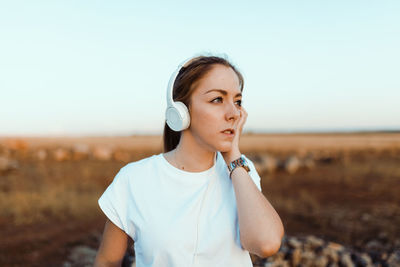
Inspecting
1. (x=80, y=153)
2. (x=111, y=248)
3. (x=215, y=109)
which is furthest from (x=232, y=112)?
(x=80, y=153)

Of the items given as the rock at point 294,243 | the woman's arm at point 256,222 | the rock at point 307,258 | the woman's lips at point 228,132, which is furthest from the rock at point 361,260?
the woman's lips at point 228,132

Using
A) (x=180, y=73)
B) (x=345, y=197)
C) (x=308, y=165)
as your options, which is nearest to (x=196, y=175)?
(x=180, y=73)

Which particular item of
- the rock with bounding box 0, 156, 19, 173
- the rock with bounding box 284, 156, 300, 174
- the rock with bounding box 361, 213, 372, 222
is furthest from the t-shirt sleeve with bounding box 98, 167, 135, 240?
the rock with bounding box 0, 156, 19, 173

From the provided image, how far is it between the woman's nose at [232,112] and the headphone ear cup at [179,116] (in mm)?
270

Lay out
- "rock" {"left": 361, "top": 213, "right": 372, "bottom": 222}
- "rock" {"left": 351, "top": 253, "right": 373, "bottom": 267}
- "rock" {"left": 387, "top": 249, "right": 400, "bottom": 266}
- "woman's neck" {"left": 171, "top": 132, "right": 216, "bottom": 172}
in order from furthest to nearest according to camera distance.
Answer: "rock" {"left": 361, "top": 213, "right": 372, "bottom": 222} → "rock" {"left": 387, "top": 249, "right": 400, "bottom": 266} → "rock" {"left": 351, "top": 253, "right": 373, "bottom": 267} → "woman's neck" {"left": 171, "top": 132, "right": 216, "bottom": 172}

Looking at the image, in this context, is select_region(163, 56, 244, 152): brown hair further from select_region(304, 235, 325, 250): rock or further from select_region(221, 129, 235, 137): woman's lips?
select_region(304, 235, 325, 250): rock

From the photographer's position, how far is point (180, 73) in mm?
2412

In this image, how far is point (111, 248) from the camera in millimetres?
2281

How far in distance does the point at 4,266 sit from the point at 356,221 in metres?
8.08

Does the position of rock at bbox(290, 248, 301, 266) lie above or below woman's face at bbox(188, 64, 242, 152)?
below

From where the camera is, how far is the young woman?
6.96 ft

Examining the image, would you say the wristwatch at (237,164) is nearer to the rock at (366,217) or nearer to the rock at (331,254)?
the rock at (331,254)

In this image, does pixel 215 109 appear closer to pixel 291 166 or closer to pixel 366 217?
pixel 366 217

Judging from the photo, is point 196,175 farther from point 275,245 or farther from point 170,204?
point 275,245
